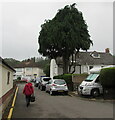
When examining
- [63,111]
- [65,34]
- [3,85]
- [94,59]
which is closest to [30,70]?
[94,59]

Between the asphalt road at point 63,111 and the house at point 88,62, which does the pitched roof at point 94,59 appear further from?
the asphalt road at point 63,111

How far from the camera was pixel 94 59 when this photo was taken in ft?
150

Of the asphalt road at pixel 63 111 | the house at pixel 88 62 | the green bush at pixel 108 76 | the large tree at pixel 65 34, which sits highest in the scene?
the large tree at pixel 65 34

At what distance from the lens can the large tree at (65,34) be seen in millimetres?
32250

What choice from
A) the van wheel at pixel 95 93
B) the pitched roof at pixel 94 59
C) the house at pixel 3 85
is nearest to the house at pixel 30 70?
the pitched roof at pixel 94 59

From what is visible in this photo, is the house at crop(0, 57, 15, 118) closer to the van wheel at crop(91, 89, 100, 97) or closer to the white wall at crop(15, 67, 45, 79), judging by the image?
the van wheel at crop(91, 89, 100, 97)

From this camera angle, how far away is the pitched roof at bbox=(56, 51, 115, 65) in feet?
146

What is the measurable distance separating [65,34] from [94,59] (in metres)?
15.8

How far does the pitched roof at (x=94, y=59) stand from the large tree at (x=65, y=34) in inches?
364

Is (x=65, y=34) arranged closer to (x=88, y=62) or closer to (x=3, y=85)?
(x=88, y=62)

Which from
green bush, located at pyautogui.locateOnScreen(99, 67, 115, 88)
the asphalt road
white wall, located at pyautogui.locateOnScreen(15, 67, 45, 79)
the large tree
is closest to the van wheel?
green bush, located at pyautogui.locateOnScreen(99, 67, 115, 88)

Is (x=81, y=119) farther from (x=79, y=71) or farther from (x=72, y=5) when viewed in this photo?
(x=79, y=71)

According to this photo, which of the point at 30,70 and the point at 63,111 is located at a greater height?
the point at 30,70

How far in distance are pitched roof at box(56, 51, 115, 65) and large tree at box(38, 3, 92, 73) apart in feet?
30.3
